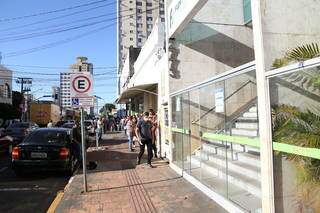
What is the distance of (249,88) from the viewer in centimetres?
773

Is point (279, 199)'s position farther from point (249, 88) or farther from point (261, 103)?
point (249, 88)

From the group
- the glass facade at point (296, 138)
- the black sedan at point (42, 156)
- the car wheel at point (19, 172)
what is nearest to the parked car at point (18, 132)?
the car wheel at point (19, 172)

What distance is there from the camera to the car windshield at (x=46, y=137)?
1281 cm

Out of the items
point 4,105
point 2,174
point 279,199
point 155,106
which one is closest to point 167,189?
point 279,199

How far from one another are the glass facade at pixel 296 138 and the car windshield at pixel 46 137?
8.50 m

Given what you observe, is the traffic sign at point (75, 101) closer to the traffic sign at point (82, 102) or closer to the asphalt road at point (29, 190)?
the traffic sign at point (82, 102)

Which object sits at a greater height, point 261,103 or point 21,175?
point 261,103

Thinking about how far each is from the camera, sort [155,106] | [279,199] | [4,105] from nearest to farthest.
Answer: [279,199] → [155,106] → [4,105]

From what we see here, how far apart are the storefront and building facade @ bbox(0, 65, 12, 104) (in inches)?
2306

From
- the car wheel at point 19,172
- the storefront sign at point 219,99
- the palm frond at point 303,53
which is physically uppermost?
the palm frond at point 303,53

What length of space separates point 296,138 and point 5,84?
69601 millimetres

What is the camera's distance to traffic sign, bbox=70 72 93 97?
10070mm

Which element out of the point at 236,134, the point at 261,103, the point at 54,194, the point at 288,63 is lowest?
the point at 54,194

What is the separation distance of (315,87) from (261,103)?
864mm
